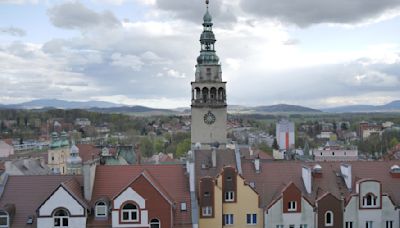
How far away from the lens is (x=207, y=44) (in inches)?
2899

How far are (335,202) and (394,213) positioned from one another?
5763 millimetres

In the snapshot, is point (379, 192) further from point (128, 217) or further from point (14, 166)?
point (14, 166)

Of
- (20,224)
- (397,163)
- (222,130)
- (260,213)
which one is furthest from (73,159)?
(397,163)

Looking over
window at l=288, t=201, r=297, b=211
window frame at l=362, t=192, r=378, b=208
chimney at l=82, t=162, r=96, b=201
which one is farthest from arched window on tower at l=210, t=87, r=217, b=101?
window frame at l=362, t=192, r=378, b=208

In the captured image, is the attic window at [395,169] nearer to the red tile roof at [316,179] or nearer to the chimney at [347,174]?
the red tile roof at [316,179]

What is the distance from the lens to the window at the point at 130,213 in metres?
44.4

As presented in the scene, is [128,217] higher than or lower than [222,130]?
lower

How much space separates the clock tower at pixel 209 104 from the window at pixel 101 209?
29018 millimetres

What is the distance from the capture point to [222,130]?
73.2 m

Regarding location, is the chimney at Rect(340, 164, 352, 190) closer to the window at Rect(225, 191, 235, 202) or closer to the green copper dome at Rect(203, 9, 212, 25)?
the window at Rect(225, 191, 235, 202)

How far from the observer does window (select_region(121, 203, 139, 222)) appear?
44406 millimetres

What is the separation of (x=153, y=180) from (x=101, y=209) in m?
5.18

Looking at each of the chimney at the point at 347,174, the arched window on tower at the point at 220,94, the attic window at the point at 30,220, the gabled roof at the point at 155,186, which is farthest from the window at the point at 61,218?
the arched window on tower at the point at 220,94

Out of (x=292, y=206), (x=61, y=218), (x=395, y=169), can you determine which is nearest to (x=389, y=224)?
(x=395, y=169)
